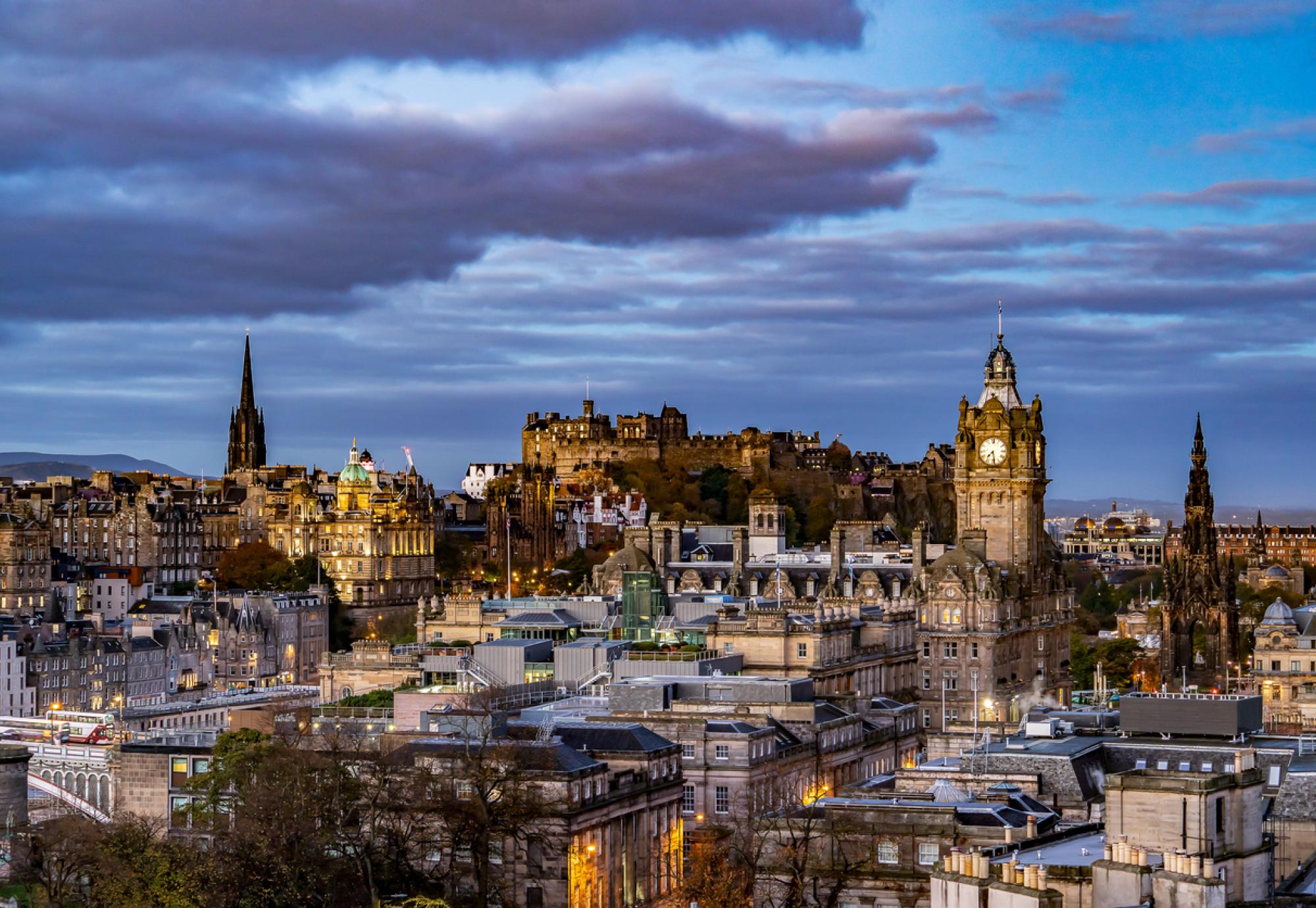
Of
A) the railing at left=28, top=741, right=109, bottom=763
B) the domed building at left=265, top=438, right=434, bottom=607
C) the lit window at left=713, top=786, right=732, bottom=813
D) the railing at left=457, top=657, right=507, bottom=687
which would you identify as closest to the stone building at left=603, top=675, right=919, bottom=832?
the lit window at left=713, top=786, right=732, bottom=813

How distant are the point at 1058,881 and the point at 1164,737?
2308cm

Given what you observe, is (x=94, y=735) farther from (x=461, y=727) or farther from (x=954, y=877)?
(x=954, y=877)

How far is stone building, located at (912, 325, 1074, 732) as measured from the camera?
382 feet

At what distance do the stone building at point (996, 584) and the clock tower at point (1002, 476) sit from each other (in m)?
0.05

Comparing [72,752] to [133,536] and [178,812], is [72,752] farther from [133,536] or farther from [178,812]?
[133,536]

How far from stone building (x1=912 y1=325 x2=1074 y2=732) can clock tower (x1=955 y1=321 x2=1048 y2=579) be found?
0.16 ft

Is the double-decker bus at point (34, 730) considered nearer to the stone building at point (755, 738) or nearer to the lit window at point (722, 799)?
the stone building at point (755, 738)

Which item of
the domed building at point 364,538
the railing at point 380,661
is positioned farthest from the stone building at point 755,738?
the domed building at point 364,538

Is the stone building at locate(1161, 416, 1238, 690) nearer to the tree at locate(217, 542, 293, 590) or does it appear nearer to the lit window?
the lit window

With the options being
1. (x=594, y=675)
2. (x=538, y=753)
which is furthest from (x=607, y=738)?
(x=594, y=675)

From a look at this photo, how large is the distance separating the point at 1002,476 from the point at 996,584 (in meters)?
10.3

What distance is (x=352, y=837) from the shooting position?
205 feet

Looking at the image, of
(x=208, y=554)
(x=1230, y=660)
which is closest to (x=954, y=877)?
(x=1230, y=660)

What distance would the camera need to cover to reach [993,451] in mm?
127000
